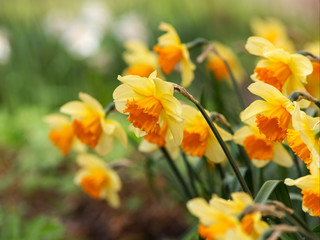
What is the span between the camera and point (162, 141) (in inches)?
54.9

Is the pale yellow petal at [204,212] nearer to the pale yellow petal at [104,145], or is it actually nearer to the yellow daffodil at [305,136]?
the yellow daffodil at [305,136]

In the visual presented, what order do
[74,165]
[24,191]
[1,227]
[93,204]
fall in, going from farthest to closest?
1. [74,165]
2. [24,191]
3. [93,204]
4. [1,227]

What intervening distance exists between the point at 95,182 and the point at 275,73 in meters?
0.89

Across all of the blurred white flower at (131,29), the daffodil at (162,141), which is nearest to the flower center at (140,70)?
the daffodil at (162,141)

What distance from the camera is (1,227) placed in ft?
7.69

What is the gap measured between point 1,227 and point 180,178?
118 centimetres

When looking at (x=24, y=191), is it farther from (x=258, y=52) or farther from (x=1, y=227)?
(x=258, y=52)

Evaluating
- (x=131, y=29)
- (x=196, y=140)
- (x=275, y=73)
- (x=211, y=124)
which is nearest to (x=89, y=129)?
(x=196, y=140)

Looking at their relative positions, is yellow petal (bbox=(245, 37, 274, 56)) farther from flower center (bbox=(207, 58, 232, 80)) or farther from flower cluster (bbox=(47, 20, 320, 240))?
flower center (bbox=(207, 58, 232, 80))

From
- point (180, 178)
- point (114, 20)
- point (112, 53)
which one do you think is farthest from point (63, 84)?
point (180, 178)

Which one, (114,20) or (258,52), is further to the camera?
(114,20)

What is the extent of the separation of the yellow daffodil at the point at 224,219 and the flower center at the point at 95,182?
0.95 m

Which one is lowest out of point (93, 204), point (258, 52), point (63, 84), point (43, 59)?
point (93, 204)

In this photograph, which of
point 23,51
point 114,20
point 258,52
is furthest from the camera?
point 114,20
